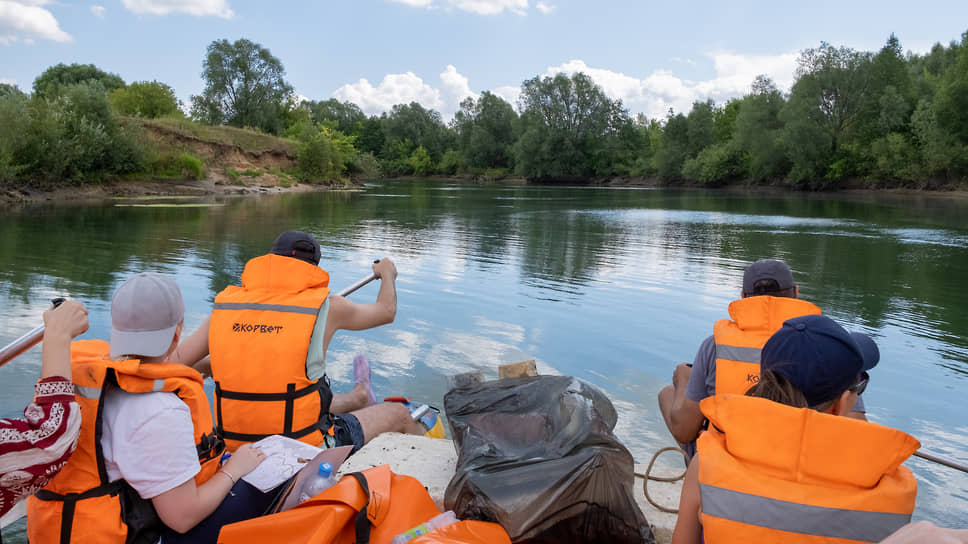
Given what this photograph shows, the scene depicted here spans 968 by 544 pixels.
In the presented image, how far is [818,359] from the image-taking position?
1785mm

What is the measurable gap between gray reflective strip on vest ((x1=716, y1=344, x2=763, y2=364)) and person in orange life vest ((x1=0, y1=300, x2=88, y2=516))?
2.54 metres

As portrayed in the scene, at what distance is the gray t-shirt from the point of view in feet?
10.3

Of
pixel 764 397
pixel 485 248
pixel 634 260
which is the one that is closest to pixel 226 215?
pixel 485 248

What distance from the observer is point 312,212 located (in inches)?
989

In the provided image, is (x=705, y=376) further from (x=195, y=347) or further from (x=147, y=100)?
(x=147, y=100)

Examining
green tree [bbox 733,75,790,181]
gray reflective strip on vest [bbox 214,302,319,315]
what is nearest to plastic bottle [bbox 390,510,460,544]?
gray reflective strip on vest [bbox 214,302,319,315]

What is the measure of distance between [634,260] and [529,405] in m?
11.1

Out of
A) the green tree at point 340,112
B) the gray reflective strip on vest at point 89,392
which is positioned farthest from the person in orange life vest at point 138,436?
the green tree at point 340,112

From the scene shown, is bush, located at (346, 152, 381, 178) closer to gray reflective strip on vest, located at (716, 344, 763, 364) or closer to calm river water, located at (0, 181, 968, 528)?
calm river water, located at (0, 181, 968, 528)

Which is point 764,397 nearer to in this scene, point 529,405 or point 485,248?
point 529,405

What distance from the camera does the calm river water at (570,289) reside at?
5.86 meters

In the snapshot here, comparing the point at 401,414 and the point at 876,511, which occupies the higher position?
the point at 876,511

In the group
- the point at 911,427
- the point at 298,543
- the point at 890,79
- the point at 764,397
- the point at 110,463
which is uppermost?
the point at 890,79

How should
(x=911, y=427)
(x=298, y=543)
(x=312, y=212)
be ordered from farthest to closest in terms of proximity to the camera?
(x=312, y=212)
(x=911, y=427)
(x=298, y=543)
